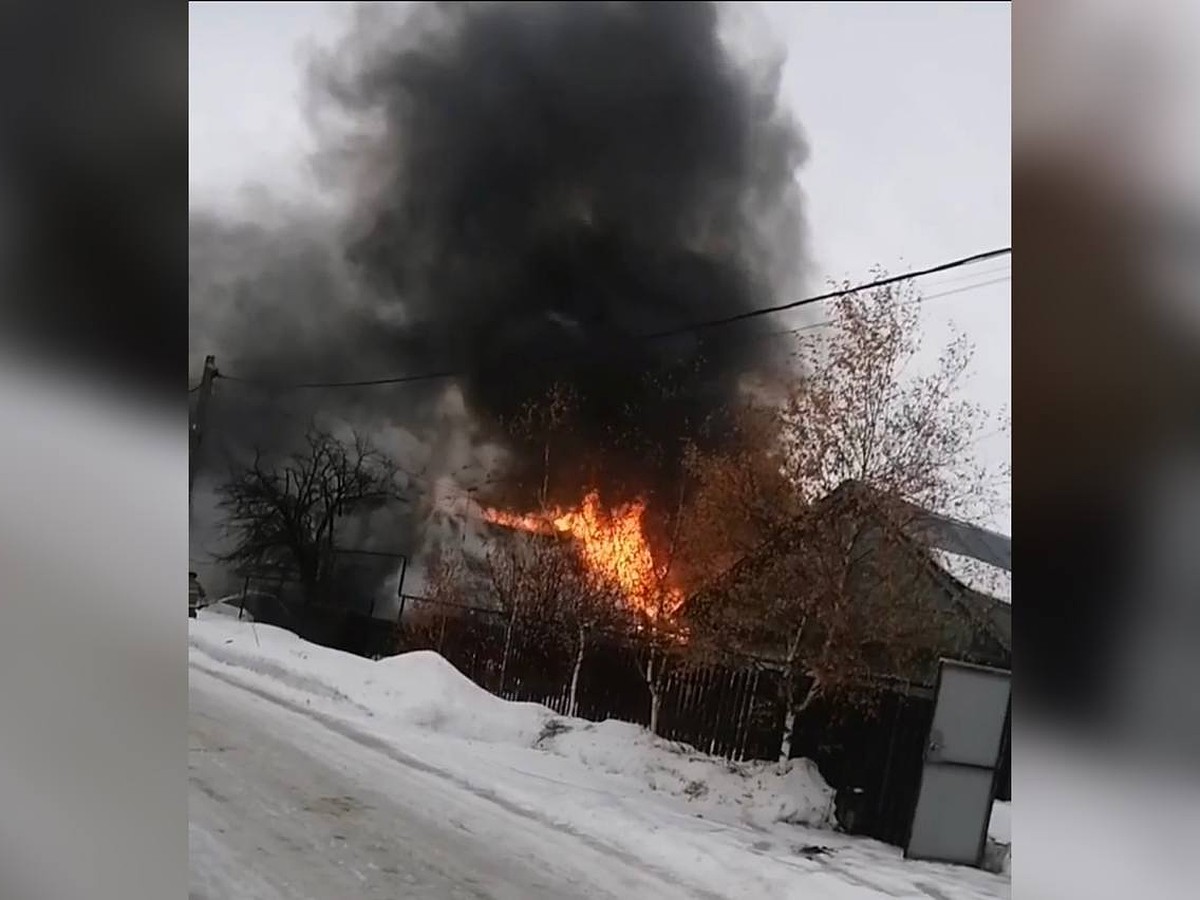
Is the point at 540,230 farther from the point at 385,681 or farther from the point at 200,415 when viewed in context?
the point at 385,681

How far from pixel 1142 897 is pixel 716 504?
0.74 metres

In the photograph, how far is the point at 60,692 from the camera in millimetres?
1130

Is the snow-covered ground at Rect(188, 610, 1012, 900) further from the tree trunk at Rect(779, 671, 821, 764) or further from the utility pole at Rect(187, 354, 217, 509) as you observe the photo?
the utility pole at Rect(187, 354, 217, 509)

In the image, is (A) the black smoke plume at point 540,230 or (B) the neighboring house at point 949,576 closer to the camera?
(B) the neighboring house at point 949,576

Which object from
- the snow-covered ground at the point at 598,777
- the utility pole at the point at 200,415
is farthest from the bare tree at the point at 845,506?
the utility pole at the point at 200,415

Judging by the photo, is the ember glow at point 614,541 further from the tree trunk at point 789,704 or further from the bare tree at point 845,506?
the tree trunk at point 789,704

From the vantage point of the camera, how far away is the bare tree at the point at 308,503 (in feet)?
4.55

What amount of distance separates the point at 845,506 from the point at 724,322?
0.33 metres

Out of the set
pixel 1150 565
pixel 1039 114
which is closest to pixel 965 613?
pixel 1150 565

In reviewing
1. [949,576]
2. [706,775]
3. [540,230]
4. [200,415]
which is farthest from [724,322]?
[200,415]

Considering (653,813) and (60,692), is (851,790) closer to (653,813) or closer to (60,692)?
(653,813)

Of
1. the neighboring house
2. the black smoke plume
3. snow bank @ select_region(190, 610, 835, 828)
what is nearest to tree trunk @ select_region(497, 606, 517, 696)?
snow bank @ select_region(190, 610, 835, 828)

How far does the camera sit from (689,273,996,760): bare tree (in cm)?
131

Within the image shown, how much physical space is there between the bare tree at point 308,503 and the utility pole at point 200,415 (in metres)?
0.05
